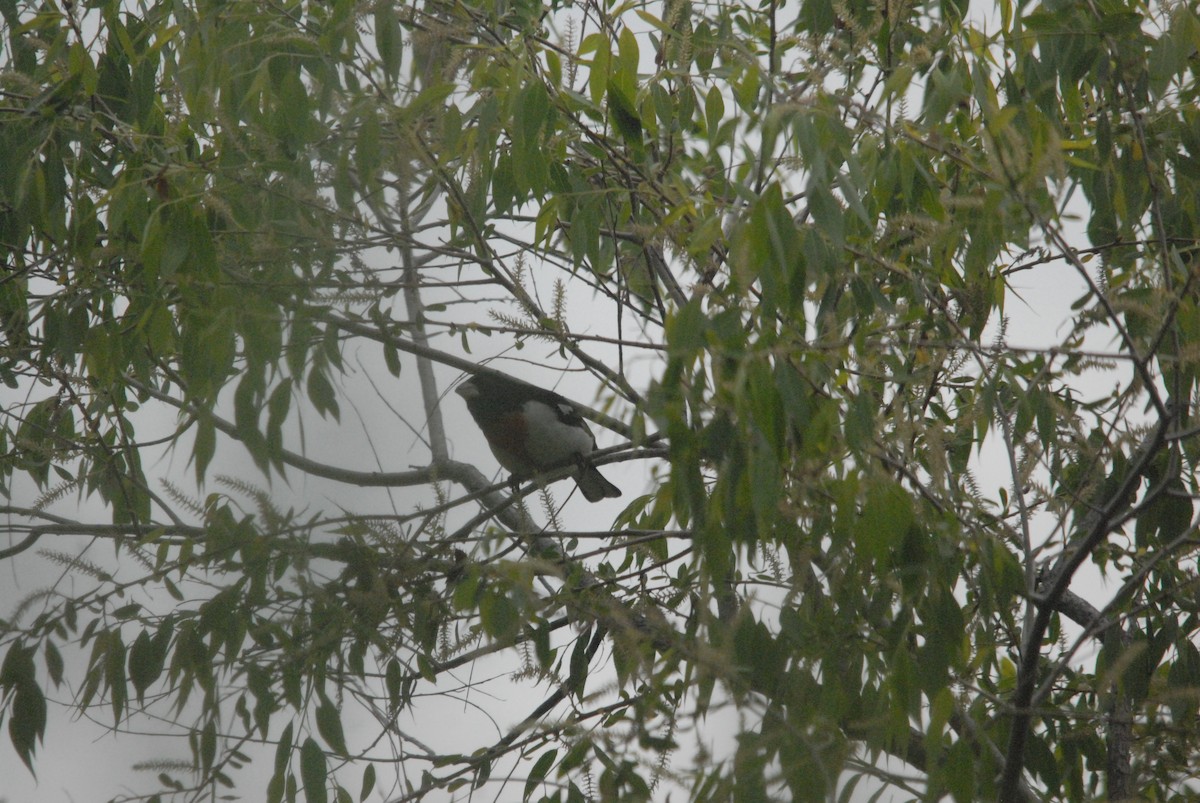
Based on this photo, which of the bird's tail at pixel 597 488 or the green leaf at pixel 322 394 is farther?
the bird's tail at pixel 597 488

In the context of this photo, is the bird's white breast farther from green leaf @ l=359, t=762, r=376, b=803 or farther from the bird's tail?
green leaf @ l=359, t=762, r=376, b=803

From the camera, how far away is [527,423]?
3494 mm

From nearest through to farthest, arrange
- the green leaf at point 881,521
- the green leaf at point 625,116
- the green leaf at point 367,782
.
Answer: the green leaf at point 881,521 < the green leaf at point 367,782 < the green leaf at point 625,116

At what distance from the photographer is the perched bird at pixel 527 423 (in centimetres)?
343

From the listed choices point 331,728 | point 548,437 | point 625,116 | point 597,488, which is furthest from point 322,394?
point 597,488

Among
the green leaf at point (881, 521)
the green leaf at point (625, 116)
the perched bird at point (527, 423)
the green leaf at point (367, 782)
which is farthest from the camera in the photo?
the perched bird at point (527, 423)

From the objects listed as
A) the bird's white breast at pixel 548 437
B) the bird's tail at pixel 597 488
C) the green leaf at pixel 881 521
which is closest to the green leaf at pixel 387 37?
the green leaf at pixel 881 521

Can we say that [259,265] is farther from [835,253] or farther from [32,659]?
[835,253]

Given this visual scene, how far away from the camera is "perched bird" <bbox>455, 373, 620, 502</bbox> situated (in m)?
3.43

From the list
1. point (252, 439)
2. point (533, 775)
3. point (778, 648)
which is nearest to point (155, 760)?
point (252, 439)

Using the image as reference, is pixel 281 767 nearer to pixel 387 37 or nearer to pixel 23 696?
pixel 23 696

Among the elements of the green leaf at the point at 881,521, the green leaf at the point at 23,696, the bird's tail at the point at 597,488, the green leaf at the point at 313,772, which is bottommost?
the green leaf at the point at 313,772

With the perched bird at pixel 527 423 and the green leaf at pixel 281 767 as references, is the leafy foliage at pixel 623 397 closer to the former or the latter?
the green leaf at pixel 281 767

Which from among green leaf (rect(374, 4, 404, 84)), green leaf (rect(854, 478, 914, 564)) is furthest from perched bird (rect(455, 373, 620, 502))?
green leaf (rect(854, 478, 914, 564))
